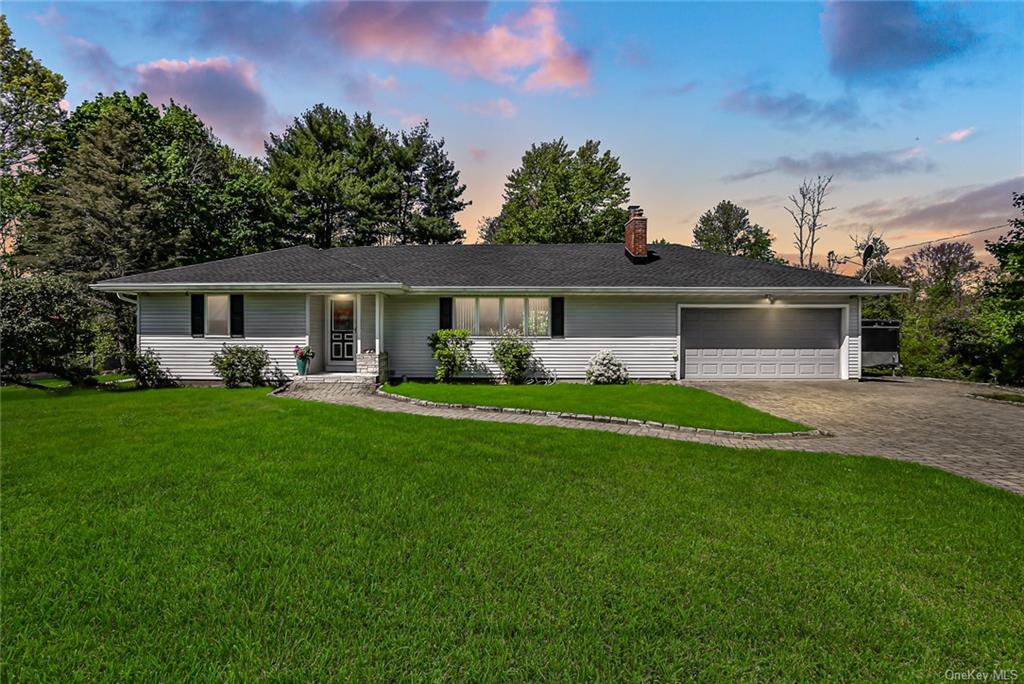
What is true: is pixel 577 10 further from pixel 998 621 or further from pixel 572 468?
pixel 998 621

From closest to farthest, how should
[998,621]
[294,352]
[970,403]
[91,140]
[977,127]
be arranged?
[998,621] < [970,403] < [977,127] < [294,352] < [91,140]

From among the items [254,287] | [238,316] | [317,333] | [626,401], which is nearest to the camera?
[626,401]

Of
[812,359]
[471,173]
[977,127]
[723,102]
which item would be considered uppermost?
[471,173]

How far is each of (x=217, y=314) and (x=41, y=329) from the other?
12.3ft

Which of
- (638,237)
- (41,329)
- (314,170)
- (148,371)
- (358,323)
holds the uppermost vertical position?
(314,170)

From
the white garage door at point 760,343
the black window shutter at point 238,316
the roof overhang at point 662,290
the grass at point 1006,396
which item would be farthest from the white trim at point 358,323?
the grass at point 1006,396

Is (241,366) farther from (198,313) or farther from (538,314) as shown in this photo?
(538,314)

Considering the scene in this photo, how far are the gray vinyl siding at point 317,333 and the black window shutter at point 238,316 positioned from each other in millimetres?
1951

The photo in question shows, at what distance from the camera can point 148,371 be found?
12.3 metres

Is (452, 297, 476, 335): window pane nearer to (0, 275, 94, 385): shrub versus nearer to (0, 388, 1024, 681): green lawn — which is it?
(0, 388, 1024, 681): green lawn

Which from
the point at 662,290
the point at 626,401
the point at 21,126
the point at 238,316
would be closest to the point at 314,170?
the point at 21,126

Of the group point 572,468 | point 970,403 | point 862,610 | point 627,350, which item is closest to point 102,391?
point 572,468

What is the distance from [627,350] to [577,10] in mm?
8743

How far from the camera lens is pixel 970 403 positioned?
32.7 feet
